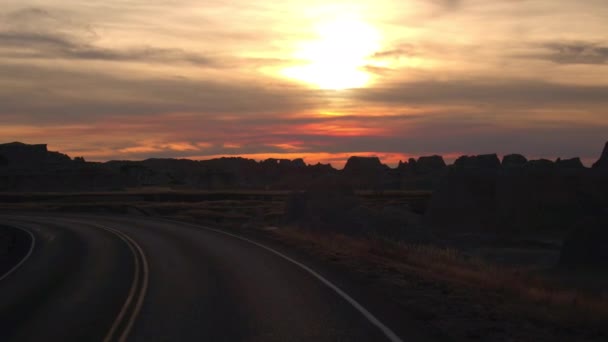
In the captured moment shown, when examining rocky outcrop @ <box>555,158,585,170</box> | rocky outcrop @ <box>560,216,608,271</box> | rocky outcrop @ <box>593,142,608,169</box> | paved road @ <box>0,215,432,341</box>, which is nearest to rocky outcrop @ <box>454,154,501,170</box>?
rocky outcrop @ <box>555,158,585,170</box>

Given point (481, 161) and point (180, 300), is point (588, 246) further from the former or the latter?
point (481, 161)

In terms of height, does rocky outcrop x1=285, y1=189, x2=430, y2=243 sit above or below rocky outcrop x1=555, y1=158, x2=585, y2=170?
below

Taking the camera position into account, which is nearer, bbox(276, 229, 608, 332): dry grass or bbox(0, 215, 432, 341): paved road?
bbox(0, 215, 432, 341): paved road

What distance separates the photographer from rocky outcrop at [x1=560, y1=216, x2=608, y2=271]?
31500mm

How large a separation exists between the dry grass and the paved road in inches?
102

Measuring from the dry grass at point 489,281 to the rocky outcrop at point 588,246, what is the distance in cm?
988

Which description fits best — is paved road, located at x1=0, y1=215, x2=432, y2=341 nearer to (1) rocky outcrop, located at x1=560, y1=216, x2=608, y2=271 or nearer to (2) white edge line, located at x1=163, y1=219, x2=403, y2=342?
(2) white edge line, located at x1=163, y1=219, x2=403, y2=342

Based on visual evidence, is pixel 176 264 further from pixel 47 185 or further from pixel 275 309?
pixel 47 185

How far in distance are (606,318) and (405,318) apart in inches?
131

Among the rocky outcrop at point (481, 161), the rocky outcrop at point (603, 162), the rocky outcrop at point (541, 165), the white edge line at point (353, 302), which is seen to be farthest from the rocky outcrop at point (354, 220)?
the rocky outcrop at point (481, 161)

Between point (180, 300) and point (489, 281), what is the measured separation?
7697mm

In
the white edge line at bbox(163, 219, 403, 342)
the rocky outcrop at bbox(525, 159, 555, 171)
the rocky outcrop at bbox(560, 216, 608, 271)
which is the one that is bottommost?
the rocky outcrop at bbox(560, 216, 608, 271)

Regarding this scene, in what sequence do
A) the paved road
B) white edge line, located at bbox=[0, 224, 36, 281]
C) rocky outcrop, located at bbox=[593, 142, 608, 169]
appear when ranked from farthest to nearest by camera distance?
rocky outcrop, located at bbox=[593, 142, 608, 169] < white edge line, located at bbox=[0, 224, 36, 281] < the paved road

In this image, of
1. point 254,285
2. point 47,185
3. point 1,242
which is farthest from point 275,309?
point 47,185
